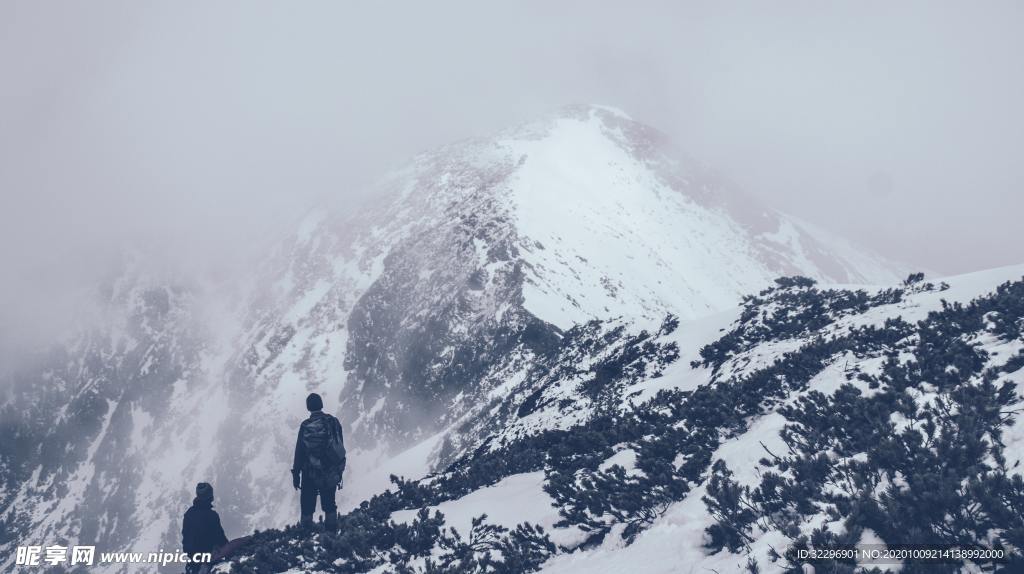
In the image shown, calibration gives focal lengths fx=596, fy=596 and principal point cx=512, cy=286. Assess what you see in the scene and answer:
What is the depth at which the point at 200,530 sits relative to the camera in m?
10.9

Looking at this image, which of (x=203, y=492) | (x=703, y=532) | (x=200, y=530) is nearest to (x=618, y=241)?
(x=203, y=492)

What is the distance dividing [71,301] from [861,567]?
430ft

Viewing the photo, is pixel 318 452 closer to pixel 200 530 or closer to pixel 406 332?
pixel 200 530

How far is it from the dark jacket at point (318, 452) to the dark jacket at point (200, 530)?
5.62ft

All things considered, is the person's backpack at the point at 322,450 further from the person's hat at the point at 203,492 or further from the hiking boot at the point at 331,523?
the person's hat at the point at 203,492

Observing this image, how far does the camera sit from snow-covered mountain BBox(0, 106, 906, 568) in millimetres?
44156

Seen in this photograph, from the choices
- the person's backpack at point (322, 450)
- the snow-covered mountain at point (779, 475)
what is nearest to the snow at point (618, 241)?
the snow-covered mountain at point (779, 475)

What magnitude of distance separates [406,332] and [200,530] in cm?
4811

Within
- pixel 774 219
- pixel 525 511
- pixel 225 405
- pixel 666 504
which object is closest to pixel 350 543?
pixel 525 511

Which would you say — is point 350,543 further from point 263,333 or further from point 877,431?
point 263,333

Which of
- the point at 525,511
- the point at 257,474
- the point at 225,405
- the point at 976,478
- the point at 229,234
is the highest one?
the point at 229,234

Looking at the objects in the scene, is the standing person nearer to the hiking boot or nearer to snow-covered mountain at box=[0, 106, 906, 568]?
the hiking boot

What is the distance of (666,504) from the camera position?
797cm

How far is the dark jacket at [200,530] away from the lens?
35.4 feet
